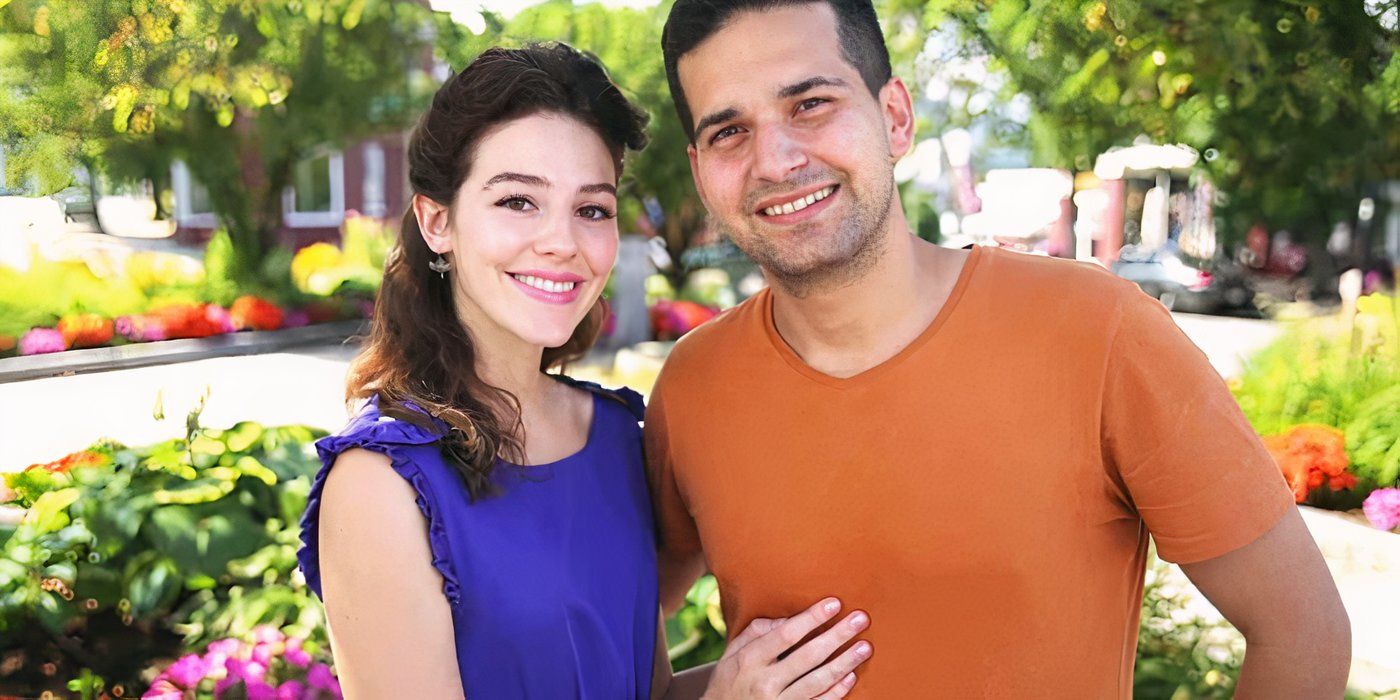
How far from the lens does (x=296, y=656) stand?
3.19 metres

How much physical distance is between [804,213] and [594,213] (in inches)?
17.2

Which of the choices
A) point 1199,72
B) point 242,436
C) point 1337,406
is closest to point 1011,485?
point 242,436

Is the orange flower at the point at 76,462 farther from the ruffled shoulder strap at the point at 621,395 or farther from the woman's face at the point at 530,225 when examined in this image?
the woman's face at the point at 530,225

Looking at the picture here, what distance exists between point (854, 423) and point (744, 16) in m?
0.70

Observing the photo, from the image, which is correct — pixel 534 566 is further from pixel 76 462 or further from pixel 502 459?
pixel 76 462

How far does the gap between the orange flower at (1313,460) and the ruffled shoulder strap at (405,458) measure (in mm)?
4165

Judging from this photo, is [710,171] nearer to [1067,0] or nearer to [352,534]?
[352,534]

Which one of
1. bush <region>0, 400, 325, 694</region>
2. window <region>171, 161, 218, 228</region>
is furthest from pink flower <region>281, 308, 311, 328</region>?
bush <region>0, 400, 325, 694</region>

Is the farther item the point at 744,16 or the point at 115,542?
the point at 115,542

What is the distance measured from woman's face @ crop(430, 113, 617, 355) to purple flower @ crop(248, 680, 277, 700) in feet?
5.62

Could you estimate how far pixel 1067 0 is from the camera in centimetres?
475

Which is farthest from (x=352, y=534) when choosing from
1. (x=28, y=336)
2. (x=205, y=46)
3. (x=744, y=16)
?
(x=205, y=46)

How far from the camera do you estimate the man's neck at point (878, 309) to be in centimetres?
182

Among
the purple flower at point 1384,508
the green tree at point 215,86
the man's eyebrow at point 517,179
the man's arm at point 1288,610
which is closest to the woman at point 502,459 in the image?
the man's eyebrow at point 517,179
